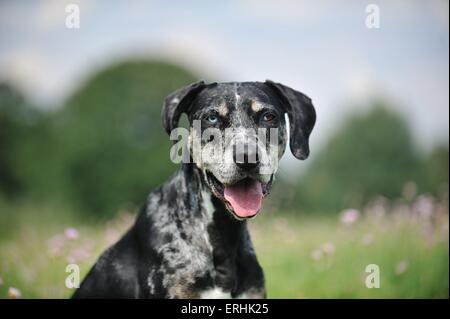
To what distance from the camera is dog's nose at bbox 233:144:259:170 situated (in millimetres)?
4711

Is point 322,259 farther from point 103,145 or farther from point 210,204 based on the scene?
point 103,145

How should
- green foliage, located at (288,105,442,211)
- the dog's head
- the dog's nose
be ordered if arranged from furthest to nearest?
green foliage, located at (288,105,442,211) < the dog's head < the dog's nose

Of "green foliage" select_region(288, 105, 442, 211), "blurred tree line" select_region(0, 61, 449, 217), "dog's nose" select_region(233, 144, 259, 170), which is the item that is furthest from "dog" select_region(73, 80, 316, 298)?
"green foliage" select_region(288, 105, 442, 211)

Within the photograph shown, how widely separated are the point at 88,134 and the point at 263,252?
18.9 metres

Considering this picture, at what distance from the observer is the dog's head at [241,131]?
190 inches

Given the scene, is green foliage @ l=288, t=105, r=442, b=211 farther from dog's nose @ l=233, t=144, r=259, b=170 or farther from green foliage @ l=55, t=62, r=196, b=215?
dog's nose @ l=233, t=144, r=259, b=170

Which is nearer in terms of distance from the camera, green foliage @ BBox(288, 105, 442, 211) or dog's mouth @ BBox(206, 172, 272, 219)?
dog's mouth @ BBox(206, 172, 272, 219)

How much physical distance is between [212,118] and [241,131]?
34 centimetres

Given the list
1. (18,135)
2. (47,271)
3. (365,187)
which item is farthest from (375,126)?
(47,271)

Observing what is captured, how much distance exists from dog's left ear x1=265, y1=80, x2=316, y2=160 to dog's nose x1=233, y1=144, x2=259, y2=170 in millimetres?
907

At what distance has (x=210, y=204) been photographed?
5.27 meters

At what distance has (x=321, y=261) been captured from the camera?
336 inches

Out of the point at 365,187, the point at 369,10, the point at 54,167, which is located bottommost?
the point at 365,187
